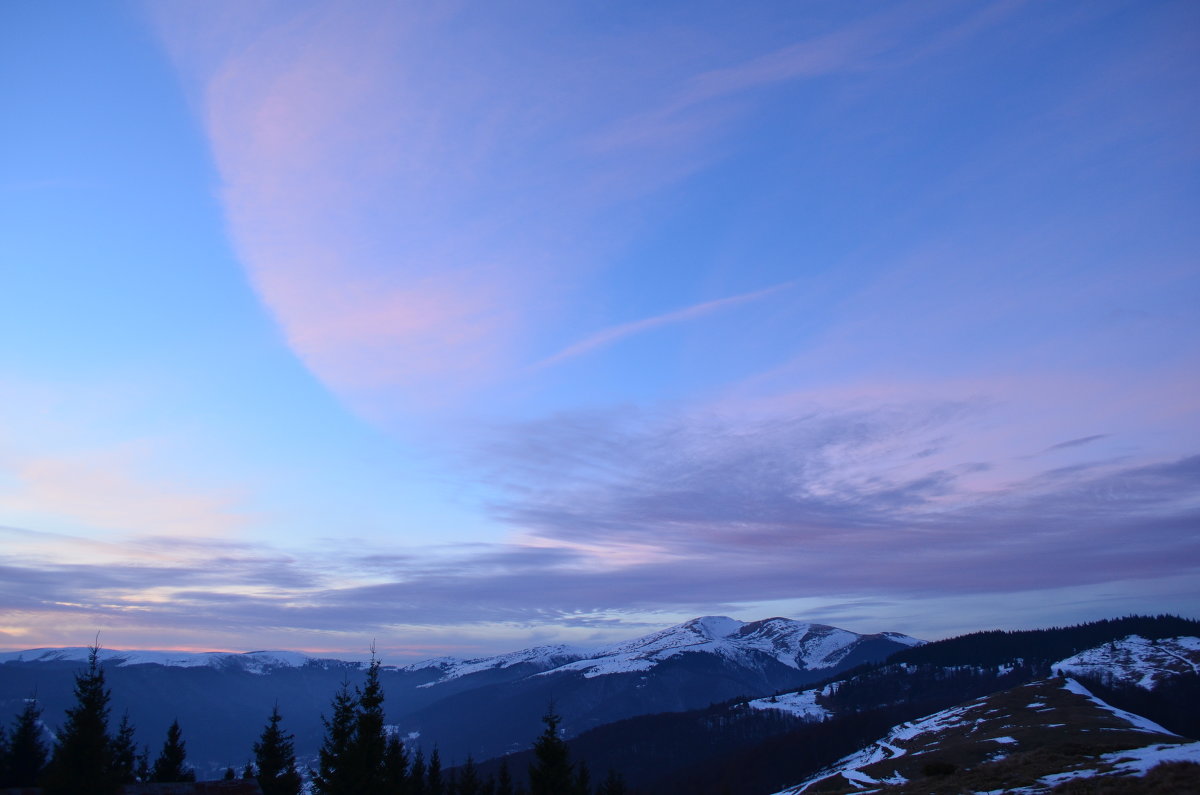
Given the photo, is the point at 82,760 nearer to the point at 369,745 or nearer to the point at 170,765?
the point at 369,745

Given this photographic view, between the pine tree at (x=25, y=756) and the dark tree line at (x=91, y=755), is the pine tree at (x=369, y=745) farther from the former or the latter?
the pine tree at (x=25, y=756)

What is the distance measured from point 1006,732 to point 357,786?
162 m

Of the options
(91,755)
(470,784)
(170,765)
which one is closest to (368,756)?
(91,755)

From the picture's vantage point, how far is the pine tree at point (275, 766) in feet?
193

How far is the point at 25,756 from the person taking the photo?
58781 millimetres

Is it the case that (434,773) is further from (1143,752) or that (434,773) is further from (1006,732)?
(1006,732)

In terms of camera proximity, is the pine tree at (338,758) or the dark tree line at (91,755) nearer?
the dark tree line at (91,755)

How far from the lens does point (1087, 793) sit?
31.1 metres

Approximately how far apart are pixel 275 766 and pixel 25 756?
21.4m

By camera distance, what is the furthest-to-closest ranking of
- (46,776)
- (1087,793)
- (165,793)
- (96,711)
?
(165,793), (96,711), (46,776), (1087,793)

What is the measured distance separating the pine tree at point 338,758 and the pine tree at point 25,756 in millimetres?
28122

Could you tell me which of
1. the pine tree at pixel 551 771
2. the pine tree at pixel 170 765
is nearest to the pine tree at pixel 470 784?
the pine tree at pixel 551 771

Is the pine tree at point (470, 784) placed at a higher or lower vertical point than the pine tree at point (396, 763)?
lower

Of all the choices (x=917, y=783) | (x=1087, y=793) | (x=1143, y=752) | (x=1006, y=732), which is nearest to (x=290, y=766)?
(x=917, y=783)
